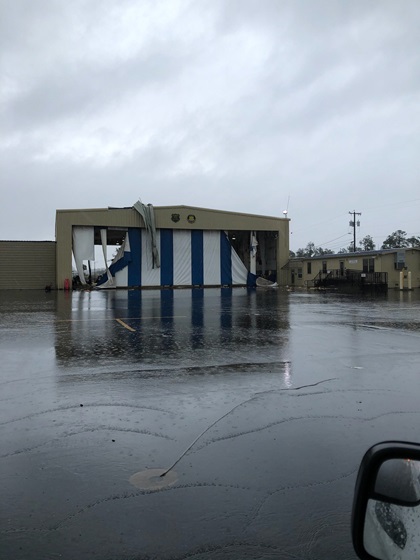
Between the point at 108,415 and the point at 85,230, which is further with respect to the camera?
the point at 85,230

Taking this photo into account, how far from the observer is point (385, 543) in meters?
1.49

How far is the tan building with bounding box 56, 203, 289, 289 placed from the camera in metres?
42.2

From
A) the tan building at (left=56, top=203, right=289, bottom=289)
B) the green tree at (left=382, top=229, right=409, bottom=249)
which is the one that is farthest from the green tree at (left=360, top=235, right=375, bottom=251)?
the tan building at (left=56, top=203, right=289, bottom=289)

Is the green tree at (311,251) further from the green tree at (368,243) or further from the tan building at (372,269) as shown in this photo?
the tan building at (372,269)

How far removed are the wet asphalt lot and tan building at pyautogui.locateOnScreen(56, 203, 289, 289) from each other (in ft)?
112

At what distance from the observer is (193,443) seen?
4.21 metres

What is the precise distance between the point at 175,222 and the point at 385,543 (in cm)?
4394

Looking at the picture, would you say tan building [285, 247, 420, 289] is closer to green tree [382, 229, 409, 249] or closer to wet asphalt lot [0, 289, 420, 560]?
wet asphalt lot [0, 289, 420, 560]

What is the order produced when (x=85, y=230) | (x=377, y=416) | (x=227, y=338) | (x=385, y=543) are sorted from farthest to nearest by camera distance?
(x=85, y=230)
(x=227, y=338)
(x=377, y=416)
(x=385, y=543)

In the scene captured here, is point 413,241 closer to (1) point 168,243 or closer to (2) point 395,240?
(2) point 395,240

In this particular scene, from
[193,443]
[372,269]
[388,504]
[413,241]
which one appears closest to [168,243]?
[372,269]

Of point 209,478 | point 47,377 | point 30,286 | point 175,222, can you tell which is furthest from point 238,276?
point 209,478

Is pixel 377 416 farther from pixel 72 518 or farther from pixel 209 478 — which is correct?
pixel 72 518

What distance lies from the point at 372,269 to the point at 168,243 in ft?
64.0
